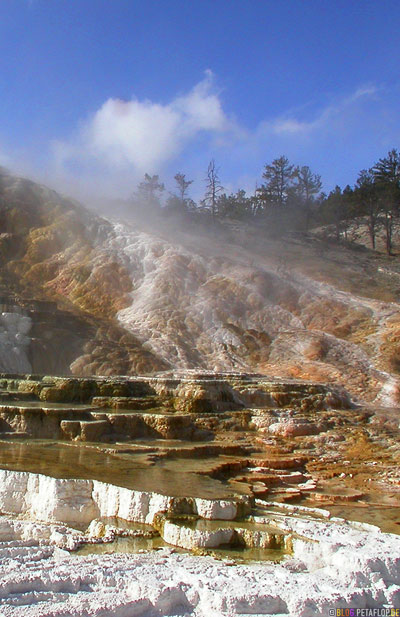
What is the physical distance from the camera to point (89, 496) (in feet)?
25.4

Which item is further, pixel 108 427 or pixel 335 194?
pixel 335 194

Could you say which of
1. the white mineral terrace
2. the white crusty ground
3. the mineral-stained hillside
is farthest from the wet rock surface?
the mineral-stained hillside

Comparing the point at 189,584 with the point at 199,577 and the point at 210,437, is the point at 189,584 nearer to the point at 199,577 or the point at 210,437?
the point at 199,577

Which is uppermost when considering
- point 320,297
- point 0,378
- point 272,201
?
point 272,201

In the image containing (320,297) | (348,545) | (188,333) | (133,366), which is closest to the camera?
(348,545)

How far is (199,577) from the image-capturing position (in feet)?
17.7

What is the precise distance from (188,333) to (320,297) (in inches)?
256

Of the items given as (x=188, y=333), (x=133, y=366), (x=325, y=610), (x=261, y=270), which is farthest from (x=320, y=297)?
(x=325, y=610)

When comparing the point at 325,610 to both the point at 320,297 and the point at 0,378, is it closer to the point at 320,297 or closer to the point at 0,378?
the point at 0,378

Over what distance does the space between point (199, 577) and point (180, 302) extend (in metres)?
20.6

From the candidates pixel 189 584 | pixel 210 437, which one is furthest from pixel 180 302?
pixel 189 584

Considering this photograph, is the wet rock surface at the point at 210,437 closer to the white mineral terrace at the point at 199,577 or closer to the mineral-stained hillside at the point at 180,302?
the white mineral terrace at the point at 199,577

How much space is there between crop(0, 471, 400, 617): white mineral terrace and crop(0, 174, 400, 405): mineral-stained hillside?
1290cm

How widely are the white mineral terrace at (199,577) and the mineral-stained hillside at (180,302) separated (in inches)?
508
